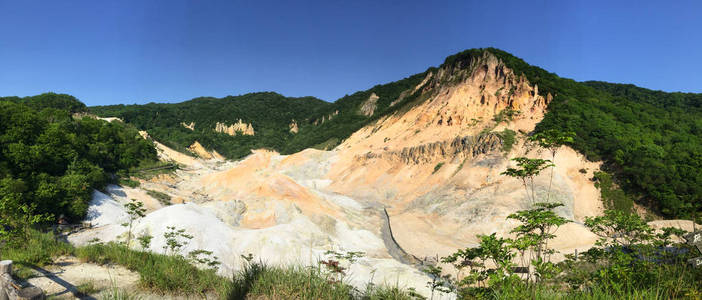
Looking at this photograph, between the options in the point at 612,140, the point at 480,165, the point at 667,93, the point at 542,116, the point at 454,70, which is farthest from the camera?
the point at 667,93

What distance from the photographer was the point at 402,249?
798 inches

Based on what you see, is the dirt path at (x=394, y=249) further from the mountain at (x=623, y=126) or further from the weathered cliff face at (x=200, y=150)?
the weathered cliff face at (x=200, y=150)

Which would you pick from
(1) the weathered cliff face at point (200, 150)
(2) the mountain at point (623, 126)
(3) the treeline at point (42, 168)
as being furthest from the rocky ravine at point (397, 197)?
(1) the weathered cliff face at point (200, 150)

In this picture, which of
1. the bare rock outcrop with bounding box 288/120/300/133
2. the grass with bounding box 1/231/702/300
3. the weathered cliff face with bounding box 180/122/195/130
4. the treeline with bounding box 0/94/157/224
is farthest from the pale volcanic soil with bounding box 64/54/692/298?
the weathered cliff face with bounding box 180/122/195/130

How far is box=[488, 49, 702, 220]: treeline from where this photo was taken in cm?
2384

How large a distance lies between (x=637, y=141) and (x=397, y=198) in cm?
2494

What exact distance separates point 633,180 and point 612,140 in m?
4.69

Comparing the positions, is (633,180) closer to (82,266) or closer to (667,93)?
(82,266)

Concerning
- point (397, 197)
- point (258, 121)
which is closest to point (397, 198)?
point (397, 197)

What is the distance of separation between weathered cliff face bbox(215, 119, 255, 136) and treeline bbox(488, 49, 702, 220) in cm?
13929

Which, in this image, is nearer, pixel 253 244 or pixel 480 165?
pixel 253 244

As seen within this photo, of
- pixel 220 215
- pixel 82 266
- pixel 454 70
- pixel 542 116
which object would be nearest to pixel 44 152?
pixel 220 215

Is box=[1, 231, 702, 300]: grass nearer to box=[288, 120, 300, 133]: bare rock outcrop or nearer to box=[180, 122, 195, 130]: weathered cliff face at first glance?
box=[288, 120, 300, 133]: bare rock outcrop

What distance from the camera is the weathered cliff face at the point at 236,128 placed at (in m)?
153
